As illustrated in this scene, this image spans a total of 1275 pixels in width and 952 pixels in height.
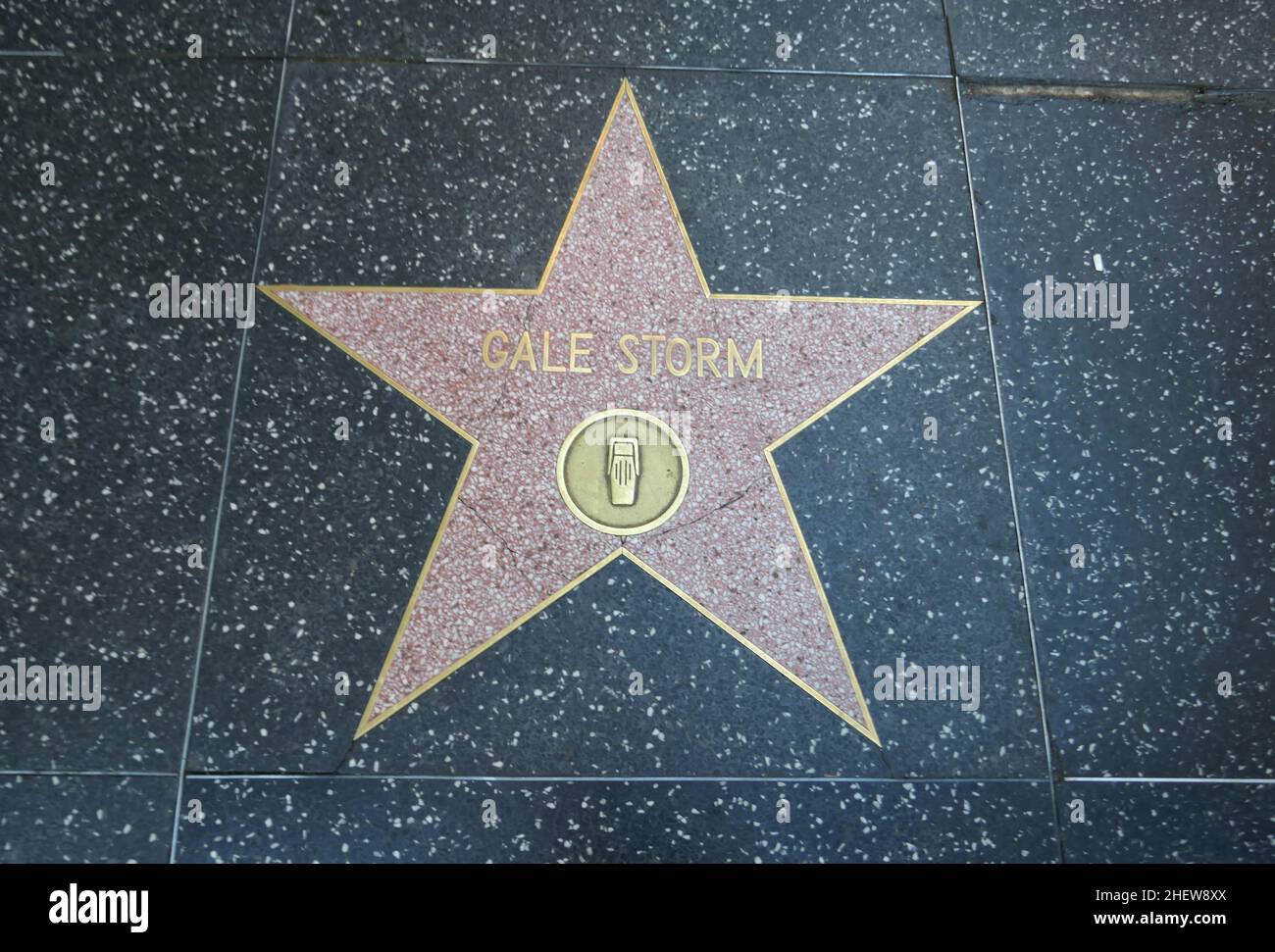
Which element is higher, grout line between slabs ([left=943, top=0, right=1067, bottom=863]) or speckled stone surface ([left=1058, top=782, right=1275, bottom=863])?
grout line between slabs ([left=943, top=0, right=1067, bottom=863])

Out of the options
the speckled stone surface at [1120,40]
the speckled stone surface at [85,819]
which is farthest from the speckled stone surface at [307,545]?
the speckled stone surface at [1120,40]

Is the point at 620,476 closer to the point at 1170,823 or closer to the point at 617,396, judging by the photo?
the point at 617,396

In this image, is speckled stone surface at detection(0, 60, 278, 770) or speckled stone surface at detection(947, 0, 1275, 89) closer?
speckled stone surface at detection(0, 60, 278, 770)

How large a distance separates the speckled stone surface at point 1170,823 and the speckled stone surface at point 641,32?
136cm

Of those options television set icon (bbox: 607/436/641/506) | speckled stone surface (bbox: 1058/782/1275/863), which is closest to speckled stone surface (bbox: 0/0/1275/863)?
speckled stone surface (bbox: 1058/782/1275/863)

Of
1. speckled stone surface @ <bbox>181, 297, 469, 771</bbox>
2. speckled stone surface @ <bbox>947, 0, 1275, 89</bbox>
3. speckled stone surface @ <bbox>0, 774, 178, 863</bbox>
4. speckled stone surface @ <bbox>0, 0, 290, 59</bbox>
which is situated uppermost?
speckled stone surface @ <bbox>0, 0, 290, 59</bbox>

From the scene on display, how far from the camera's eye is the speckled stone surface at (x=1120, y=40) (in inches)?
63.4

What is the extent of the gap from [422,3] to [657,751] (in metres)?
1.42

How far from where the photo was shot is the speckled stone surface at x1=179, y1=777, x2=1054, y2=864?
146 cm

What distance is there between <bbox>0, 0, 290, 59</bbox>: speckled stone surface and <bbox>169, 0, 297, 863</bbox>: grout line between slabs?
51 millimetres

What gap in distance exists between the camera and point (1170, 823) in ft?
4.94

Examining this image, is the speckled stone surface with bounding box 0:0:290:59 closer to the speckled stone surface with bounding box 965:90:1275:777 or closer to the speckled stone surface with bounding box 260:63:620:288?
the speckled stone surface with bounding box 260:63:620:288

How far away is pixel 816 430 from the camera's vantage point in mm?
1547

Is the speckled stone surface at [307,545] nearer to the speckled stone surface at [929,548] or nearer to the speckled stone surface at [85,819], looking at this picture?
the speckled stone surface at [85,819]
